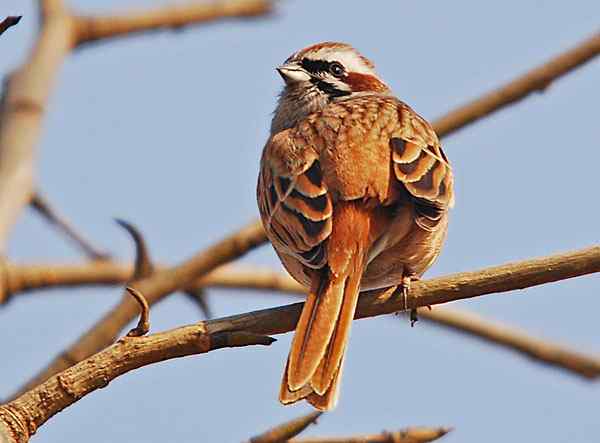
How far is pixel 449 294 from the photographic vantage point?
469 centimetres

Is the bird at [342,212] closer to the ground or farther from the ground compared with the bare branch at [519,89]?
closer to the ground

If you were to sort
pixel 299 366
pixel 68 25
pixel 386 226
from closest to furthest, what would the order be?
pixel 299 366
pixel 386 226
pixel 68 25

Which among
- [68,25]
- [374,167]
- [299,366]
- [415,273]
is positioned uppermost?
[68,25]

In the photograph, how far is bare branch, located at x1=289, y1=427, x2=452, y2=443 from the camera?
15.5 ft

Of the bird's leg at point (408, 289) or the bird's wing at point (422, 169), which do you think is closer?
the bird's leg at point (408, 289)

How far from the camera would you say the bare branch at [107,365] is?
4.41 m

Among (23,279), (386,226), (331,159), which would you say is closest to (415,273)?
(386,226)

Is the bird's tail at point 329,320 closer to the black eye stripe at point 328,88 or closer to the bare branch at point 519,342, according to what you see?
the black eye stripe at point 328,88

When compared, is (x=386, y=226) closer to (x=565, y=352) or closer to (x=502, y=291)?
(x=502, y=291)

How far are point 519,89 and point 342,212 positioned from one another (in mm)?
2136

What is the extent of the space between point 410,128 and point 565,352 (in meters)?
2.42

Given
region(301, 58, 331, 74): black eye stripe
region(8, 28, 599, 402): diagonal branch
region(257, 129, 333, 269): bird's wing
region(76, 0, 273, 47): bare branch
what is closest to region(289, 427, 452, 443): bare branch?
region(257, 129, 333, 269): bird's wing

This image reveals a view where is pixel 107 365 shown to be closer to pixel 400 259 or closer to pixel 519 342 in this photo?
pixel 400 259

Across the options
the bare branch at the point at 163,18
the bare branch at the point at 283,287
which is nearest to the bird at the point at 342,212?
the bare branch at the point at 283,287
